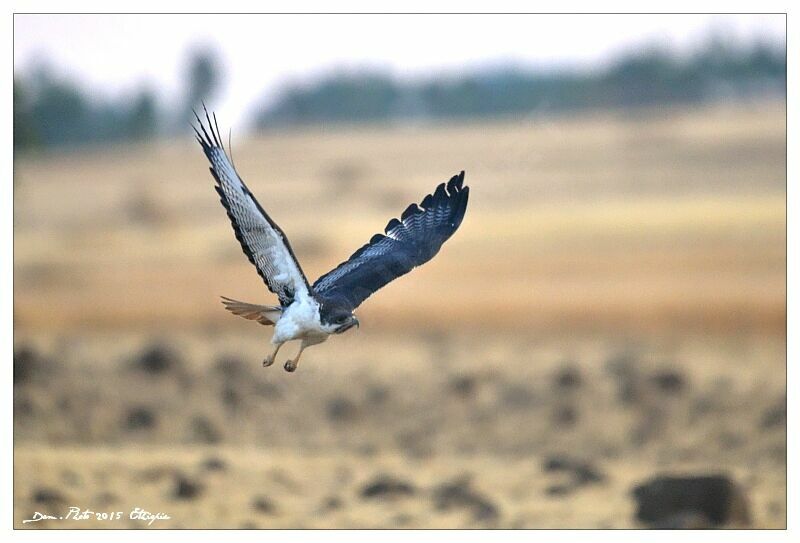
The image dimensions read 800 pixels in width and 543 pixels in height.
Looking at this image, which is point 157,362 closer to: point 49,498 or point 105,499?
point 105,499

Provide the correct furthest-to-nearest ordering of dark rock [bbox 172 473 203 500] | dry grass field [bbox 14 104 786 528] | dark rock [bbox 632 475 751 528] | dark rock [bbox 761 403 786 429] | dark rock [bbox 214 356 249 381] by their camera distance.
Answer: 1. dark rock [bbox 214 356 249 381]
2. dark rock [bbox 761 403 786 429]
3. dry grass field [bbox 14 104 786 528]
4. dark rock [bbox 172 473 203 500]
5. dark rock [bbox 632 475 751 528]

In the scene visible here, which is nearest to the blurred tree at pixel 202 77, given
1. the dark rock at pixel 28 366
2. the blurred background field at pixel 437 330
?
the blurred background field at pixel 437 330

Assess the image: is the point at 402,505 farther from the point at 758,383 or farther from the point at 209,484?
the point at 758,383

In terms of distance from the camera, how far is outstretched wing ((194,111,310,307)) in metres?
9.21

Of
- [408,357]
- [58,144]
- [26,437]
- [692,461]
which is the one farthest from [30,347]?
[58,144]

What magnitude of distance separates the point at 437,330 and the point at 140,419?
7170 mm

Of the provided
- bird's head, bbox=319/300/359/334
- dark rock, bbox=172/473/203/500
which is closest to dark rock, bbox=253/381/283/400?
dark rock, bbox=172/473/203/500

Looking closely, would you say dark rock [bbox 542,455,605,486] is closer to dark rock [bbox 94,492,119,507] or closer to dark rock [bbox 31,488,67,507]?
dark rock [bbox 94,492,119,507]

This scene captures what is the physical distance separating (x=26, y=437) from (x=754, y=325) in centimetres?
1324

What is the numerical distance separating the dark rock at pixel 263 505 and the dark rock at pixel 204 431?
313 centimetres

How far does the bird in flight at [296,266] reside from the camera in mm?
9297

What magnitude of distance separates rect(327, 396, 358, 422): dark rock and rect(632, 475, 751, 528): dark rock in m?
5.62

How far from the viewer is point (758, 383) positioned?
78.1 ft

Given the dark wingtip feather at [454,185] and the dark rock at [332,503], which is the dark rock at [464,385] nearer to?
the dark rock at [332,503]
